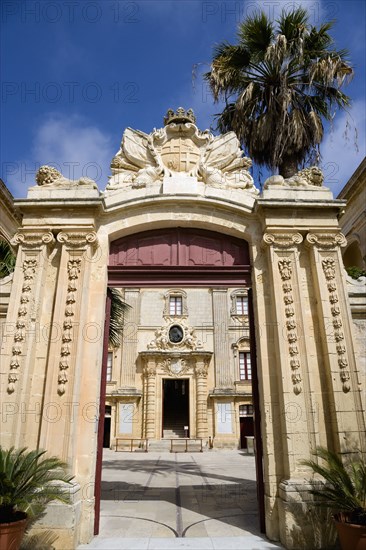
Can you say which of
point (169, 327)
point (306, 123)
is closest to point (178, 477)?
point (306, 123)

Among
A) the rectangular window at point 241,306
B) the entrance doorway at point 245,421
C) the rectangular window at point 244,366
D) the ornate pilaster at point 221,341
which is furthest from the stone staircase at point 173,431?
the rectangular window at point 241,306

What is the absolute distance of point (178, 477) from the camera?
11297 mm

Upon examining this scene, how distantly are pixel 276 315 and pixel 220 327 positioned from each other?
19.6 m

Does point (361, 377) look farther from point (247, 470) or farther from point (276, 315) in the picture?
point (247, 470)

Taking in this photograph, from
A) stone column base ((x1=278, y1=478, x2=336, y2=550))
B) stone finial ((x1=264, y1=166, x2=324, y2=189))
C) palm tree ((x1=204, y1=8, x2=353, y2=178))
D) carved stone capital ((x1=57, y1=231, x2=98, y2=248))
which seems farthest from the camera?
palm tree ((x1=204, y1=8, x2=353, y2=178))

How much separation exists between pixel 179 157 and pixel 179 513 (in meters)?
6.04

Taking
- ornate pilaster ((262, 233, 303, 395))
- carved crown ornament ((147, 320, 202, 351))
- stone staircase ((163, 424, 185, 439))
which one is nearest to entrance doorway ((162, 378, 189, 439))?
stone staircase ((163, 424, 185, 439))

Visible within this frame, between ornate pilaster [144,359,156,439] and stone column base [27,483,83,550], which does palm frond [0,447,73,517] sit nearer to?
stone column base [27,483,83,550]

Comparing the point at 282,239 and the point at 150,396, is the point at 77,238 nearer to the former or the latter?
the point at 282,239

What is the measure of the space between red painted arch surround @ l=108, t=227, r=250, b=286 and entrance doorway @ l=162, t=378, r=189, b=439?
1898 centimetres

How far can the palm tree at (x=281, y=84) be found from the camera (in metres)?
9.55

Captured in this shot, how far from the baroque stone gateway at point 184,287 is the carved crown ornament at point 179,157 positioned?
1.0 inches

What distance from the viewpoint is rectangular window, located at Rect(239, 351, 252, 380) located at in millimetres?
24203

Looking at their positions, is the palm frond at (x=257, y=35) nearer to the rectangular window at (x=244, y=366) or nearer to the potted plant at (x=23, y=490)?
the potted plant at (x=23, y=490)
